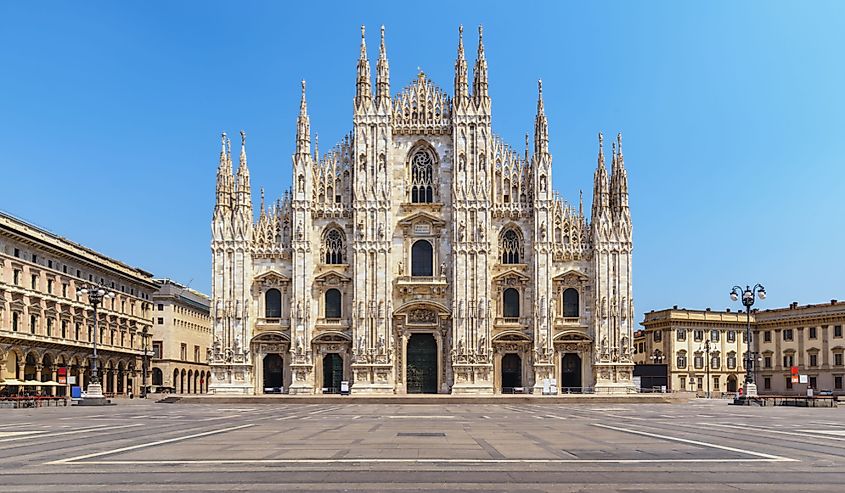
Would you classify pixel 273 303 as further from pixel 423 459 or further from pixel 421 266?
pixel 423 459

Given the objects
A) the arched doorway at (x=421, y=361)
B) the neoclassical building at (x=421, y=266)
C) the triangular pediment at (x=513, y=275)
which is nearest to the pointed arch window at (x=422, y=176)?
the neoclassical building at (x=421, y=266)

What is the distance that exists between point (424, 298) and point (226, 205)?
1635 centimetres

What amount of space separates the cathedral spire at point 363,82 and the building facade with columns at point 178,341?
46.0 m

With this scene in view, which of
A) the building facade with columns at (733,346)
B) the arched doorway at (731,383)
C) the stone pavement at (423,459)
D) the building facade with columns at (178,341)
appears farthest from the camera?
the arched doorway at (731,383)

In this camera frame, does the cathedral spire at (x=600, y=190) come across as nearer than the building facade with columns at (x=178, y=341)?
Yes

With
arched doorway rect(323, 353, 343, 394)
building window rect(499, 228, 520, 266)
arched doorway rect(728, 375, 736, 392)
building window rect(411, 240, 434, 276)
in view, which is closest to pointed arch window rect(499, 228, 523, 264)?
building window rect(499, 228, 520, 266)

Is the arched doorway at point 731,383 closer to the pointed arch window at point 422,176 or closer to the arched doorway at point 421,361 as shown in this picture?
the arched doorway at point 421,361

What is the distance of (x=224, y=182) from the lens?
7338cm

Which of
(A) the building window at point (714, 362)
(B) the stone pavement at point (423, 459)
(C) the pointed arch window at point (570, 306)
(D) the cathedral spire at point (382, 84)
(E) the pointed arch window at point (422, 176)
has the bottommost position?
(A) the building window at point (714, 362)

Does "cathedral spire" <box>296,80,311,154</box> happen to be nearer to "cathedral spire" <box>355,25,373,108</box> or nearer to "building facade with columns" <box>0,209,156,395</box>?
"cathedral spire" <box>355,25,373,108</box>

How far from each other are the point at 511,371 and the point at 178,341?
183ft

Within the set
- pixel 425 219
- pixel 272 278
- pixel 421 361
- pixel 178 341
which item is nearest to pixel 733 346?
pixel 421 361

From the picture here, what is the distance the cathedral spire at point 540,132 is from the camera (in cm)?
7306

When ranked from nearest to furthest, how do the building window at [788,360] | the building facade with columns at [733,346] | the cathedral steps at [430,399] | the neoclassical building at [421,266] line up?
the cathedral steps at [430,399], the neoclassical building at [421,266], the building facade with columns at [733,346], the building window at [788,360]
